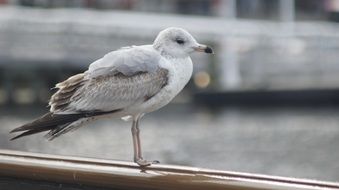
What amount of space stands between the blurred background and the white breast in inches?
483

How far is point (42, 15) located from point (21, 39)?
2.66 m

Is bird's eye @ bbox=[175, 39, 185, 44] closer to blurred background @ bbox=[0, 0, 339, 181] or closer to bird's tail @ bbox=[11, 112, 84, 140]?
bird's tail @ bbox=[11, 112, 84, 140]

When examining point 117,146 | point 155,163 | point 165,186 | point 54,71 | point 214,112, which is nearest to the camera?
point 165,186

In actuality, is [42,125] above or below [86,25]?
above

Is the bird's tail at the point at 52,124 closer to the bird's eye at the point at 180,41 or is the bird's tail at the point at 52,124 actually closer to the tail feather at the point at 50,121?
the tail feather at the point at 50,121

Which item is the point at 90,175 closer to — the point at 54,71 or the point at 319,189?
the point at 319,189

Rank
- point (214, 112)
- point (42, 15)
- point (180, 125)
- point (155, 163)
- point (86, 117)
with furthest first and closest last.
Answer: point (42, 15), point (214, 112), point (180, 125), point (86, 117), point (155, 163)

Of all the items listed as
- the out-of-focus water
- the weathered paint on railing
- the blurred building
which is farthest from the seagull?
the blurred building

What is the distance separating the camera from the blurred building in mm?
29719

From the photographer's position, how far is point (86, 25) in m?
31.9

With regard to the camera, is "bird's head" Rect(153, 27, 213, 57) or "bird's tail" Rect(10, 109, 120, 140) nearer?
"bird's tail" Rect(10, 109, 120, 140)

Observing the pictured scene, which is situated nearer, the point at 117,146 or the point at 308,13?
the point at 117,146

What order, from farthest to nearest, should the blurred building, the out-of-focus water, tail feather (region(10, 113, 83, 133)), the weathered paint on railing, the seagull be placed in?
the blurred building < the out-of-focus water < the seagull < tail feather (region(10, 113, 83, 133)) < the weathered paint on railing

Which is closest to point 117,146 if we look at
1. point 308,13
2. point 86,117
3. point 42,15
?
point 86,117
